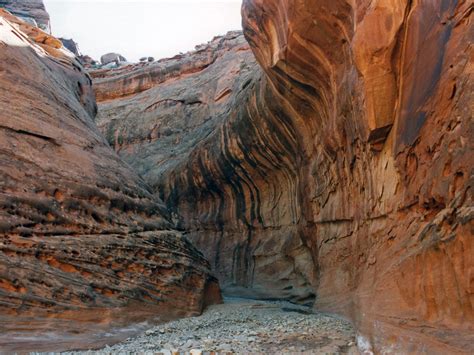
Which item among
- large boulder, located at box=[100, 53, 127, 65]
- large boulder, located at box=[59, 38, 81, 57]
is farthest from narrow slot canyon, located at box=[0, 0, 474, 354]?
large boulder, located at box=[59, 38, 81, 57]

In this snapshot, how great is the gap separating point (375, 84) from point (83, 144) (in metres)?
4.53

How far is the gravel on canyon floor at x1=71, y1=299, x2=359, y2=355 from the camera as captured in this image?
425cm

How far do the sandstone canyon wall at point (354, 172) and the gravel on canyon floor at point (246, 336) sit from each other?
1.14 ft

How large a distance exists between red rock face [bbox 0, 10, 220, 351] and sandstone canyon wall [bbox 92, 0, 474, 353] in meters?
2.55

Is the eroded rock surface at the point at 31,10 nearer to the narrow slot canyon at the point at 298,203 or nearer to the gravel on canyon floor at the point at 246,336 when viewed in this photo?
the narrow slot canyon at the point at 298,203

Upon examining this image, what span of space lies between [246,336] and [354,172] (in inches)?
97.9

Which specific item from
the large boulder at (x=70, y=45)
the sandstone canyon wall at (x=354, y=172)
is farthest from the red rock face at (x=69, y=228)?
the large boulder at (x=70, y=45)

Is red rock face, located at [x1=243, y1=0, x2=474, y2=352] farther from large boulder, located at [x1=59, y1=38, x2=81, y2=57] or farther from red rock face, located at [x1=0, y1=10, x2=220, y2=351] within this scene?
large boulder, located at [x1=59, y1=38, x2=81, y2=57]

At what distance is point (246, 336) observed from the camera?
4.86 meters

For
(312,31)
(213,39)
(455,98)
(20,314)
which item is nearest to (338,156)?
(312,31)

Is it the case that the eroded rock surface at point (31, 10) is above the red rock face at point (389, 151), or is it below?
above

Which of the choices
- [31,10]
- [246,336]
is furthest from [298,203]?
[31,10]

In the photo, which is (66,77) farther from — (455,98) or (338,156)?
(455,98)

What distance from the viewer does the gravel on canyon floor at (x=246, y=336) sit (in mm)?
4254
